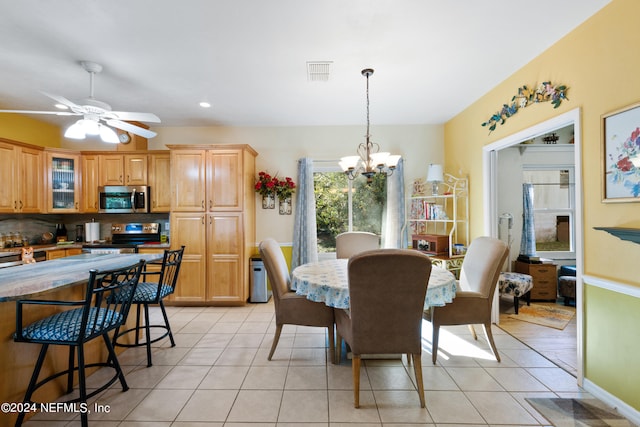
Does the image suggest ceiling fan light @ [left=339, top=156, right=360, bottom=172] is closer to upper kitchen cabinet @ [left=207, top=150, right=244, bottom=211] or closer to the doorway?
the doorway

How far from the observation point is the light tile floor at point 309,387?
6.14 feet

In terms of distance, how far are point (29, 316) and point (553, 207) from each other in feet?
20.6

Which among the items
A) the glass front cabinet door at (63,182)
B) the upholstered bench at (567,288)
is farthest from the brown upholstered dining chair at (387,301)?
the glass front cabinet door at (63,182)

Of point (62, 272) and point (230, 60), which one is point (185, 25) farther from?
point (62, 272)

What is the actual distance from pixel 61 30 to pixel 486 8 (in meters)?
3.00

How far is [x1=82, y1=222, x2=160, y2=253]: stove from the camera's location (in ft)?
13.4

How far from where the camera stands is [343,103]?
145 inches

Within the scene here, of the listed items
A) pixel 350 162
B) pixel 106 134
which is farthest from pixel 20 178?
pixel 350 162

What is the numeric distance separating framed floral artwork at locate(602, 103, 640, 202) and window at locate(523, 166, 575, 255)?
302 cm

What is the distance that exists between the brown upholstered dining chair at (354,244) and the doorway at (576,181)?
131 cm

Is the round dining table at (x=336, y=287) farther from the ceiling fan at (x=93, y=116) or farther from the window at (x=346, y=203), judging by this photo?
the window at (x=346, y=203)

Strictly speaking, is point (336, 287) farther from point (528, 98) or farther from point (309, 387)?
point (528, 98)

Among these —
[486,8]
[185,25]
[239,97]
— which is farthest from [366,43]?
[239,97]

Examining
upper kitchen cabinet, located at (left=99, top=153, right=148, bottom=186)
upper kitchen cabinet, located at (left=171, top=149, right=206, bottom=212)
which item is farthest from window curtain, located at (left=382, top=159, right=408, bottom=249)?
upper kitchen cabinet, located at (left=99, top=153, right=148, bottom=186)
